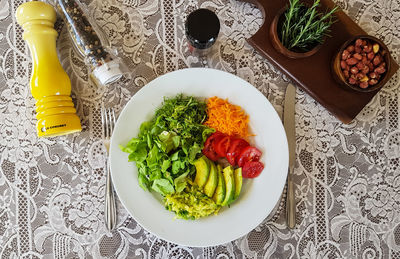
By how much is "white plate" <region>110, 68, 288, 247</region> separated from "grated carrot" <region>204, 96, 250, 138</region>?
26 millimetres


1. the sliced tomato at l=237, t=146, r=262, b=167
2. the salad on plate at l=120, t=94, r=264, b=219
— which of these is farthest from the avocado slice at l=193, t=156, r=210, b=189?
the sliced tomato at l=237, t=146, r=262, b=167

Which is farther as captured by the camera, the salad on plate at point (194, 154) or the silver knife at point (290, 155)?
the silver knife at point (290, 155)

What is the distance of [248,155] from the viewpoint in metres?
1.07

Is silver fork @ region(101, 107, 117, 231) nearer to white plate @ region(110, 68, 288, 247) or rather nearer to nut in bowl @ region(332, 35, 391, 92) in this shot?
white plate @ region(110, 68, 288, 247)

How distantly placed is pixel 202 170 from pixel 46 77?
57 centimetres

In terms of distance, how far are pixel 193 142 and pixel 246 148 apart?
6.6 inches

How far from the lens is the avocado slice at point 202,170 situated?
1038 millimetres

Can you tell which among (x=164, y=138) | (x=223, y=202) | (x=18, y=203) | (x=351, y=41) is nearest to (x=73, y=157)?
(x=18, y=203)

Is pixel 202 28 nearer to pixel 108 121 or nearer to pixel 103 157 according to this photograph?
pixel 108 121

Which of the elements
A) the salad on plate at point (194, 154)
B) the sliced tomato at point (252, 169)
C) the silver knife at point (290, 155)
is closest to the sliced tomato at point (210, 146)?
the salad on plate at point (194, 154)

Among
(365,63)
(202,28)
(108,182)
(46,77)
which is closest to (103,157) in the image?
(108,182)

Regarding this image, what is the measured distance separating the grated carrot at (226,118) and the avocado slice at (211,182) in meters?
0.12

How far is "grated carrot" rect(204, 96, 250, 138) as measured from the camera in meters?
1.06

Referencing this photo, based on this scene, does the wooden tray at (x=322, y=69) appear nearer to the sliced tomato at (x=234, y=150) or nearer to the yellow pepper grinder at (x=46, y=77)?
the sliced tomato at (x=234, y=150)
